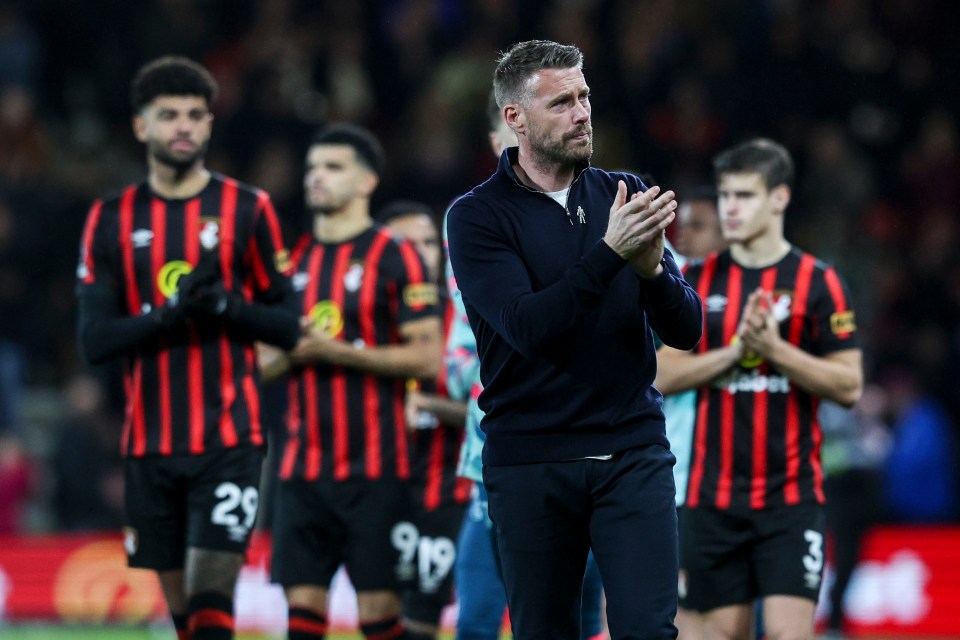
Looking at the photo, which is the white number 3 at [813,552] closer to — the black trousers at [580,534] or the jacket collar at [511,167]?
the black trousers at [580,534]

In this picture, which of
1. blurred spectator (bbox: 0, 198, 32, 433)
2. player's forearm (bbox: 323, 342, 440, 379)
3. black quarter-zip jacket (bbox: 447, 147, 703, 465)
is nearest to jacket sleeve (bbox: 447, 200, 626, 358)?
black quarter-zip jacket (bbox: 447, 147, 703, 465)

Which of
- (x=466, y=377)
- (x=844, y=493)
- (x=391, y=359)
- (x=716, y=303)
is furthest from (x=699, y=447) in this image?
(x=844, y=493)

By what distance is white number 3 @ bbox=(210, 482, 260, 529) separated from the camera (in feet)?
21.5

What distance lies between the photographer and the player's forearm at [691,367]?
672 cm

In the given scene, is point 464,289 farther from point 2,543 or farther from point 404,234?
point 2,543

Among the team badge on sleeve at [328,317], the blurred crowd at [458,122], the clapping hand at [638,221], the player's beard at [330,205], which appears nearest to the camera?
the clapping hand at [638,221]

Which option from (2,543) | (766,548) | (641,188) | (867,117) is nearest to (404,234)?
(766,548)

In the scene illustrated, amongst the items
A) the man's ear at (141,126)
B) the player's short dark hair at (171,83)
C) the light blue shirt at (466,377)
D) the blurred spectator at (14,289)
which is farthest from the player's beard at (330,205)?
the blurred spectator at (14,289)

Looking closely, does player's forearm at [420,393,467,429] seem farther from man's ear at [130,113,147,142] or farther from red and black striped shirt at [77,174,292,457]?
man's ear at [130,113,147,142]

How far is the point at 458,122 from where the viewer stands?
50.5 feet

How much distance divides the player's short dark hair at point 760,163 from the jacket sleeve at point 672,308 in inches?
81.5

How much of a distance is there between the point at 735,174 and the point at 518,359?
2398 millimetres

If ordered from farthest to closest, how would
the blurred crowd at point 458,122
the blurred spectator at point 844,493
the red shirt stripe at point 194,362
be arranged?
1. the blurred crowd at point 458,122
2. the blurred spectator at point 844,493
3. the red shirt stripe at point 194,362

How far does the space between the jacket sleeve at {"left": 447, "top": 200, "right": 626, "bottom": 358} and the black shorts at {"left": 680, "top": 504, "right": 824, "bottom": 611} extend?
7.16 feet
